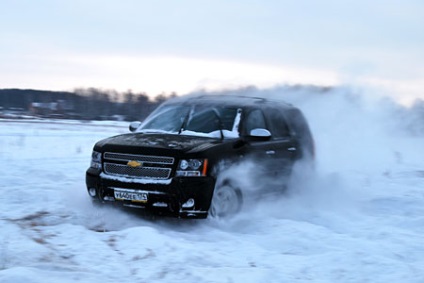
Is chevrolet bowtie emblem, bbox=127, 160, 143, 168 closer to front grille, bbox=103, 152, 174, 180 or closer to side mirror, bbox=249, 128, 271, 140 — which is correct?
front grille, bbox=103, 152, 174, 180

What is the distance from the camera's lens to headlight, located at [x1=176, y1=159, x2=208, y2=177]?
254 inches

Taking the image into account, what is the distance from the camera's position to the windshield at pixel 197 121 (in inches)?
293

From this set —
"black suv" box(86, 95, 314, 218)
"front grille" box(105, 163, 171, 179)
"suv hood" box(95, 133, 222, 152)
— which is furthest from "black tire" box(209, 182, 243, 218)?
"front grille" box(105, 163, 171, 179)

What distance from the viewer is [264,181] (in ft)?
25.3

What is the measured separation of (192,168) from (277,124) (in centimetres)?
247

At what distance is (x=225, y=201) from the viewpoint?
7.00 metres

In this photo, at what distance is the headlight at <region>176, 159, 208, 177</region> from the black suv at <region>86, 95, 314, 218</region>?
0.01 metres

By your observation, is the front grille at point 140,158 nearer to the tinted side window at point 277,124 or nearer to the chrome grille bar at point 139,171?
the chrome grille bar at point 139,171

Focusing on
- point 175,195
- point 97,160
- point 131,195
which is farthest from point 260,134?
point 97,160

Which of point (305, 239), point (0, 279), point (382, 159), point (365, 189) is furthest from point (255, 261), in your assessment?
point (382, 159)

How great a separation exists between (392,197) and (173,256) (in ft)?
20.2

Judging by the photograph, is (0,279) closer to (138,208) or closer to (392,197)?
(138,208)

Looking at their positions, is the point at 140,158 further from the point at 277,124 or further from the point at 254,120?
the point at 277,124

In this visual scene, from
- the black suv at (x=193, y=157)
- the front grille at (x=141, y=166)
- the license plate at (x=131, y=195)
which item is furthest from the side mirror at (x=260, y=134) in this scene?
the license plate at (x=131, y=195)
